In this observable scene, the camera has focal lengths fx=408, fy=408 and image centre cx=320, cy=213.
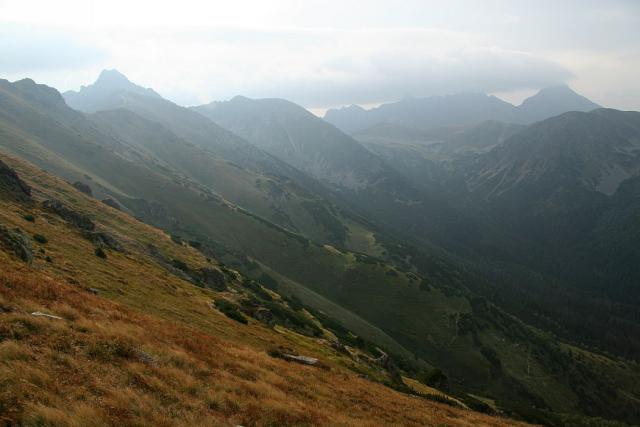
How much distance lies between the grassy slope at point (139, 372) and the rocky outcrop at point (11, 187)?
1860cm

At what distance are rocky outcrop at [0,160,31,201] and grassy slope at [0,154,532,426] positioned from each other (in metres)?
18.6

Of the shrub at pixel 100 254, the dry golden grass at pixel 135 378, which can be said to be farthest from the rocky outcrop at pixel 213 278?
the dry golden grass at pixel 135 378

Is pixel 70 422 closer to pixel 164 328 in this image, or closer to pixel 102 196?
pixel 164 328

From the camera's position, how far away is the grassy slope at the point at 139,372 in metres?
13.4

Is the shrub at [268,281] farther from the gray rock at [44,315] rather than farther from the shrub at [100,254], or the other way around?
the gray rock at [44,315]

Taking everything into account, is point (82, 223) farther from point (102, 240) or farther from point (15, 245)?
point (15, 245)

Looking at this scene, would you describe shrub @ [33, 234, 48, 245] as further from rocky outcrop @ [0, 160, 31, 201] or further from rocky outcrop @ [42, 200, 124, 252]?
rocky outcrop @ [0, 160, 31, 201]

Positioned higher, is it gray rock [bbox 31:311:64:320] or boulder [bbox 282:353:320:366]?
gray rock [bbox 31:311:64:320]

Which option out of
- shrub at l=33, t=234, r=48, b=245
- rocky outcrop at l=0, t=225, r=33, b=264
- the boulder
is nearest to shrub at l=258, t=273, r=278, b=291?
shrub at l=33, t=234, r=48, b=245

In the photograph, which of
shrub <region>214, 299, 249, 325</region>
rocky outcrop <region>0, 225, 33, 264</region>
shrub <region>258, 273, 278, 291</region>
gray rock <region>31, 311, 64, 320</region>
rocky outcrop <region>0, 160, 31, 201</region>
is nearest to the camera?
gray rock <region>31, 311, 64, 320</region>

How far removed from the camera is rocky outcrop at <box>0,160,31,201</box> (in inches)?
1927

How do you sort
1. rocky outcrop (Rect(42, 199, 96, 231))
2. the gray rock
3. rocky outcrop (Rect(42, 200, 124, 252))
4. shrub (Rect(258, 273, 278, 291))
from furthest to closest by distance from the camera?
shrub (Rect(258, 273, 278, 291)), rocky outcrop (Rect(42, 199, 96, 231)), rocky outcrop (Rect(42, 200, 124, 252)), the gray rock

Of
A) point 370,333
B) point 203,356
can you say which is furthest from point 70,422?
point 370,333

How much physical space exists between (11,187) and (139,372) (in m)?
47.3
